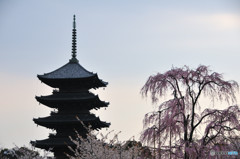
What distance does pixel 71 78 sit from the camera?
33.4m

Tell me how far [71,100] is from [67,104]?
101 cm

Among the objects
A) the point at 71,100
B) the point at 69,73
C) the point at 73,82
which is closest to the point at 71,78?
the point at 73,82

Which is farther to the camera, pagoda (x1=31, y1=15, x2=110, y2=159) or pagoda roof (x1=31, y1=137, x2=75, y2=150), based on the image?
pagoda (x1=31, y1=15, x2=110, y2=159)

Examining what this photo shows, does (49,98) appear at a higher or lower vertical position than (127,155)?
higher

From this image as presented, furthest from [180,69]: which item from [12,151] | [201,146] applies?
[12,151]

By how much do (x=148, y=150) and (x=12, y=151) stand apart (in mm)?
29666

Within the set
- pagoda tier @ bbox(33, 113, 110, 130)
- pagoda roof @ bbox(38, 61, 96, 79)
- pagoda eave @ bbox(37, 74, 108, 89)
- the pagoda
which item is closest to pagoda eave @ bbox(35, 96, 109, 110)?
the pagoda

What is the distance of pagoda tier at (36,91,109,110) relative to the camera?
107 ft

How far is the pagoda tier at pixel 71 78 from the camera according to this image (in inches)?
1318

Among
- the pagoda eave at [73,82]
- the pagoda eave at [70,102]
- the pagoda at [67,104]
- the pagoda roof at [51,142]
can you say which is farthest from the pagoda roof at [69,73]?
the pagoda roof at [51,142]

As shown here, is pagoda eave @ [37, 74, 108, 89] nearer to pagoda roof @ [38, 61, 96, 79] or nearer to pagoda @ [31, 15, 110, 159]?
pagoda @ [31, 15, 110, 159]

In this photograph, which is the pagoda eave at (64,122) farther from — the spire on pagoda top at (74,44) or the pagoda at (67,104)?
the spire on pagoda top at (74,44)

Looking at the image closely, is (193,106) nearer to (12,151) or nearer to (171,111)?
(171,111)

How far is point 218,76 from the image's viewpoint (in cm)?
1889
